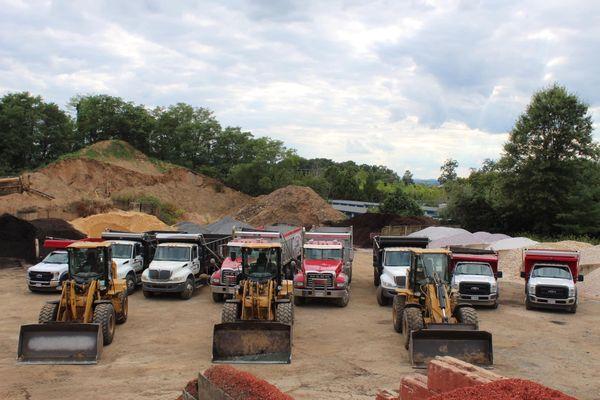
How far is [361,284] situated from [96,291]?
47.7 ft

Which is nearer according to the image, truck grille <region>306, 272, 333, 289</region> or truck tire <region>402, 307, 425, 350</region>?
truck tire <region>402, 307, 425, 350</region>

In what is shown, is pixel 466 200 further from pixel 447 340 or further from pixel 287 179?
pixel 447 340

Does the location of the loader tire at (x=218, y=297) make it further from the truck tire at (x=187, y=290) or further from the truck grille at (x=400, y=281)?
the truck grille at (x=400, y=281)

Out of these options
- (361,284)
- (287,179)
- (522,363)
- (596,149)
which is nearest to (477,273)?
(361,284)

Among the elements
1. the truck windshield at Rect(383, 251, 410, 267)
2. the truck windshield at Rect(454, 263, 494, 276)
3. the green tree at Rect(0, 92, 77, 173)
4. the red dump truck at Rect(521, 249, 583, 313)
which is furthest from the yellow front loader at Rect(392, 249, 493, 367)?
the green tree at Rect(0, 92, 77, 173)

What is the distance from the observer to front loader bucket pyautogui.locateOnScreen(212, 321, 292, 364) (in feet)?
43.7

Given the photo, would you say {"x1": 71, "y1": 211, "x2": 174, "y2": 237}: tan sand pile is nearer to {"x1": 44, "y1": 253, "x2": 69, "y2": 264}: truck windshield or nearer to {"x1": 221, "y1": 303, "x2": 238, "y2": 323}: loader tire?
{"x1": 44, "y1": 253, "x2": 69, "y2": 264}: truck windshield

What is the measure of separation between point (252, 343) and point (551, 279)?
13.3 meters

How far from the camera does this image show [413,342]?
520 inches

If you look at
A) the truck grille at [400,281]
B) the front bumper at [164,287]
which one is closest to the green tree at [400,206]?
the truck grille at [400,281]

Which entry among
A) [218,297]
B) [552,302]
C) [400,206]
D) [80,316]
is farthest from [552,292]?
[400,206]

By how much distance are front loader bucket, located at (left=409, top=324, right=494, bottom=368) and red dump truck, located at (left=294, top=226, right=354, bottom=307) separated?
25.7ft

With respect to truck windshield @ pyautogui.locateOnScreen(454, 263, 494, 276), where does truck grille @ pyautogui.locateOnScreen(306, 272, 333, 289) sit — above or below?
below

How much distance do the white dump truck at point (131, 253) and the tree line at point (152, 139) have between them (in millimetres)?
35442
